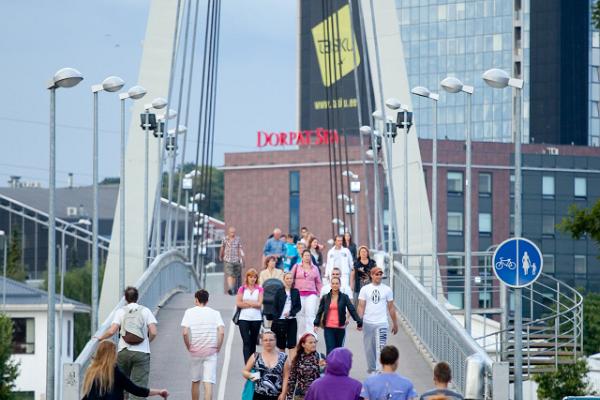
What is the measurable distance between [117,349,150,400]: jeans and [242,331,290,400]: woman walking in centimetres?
151

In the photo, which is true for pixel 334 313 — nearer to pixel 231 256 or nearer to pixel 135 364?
pixel 135 364

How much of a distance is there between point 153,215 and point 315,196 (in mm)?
75417

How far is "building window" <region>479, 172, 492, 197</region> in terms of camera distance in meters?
115

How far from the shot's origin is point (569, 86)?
429 ft

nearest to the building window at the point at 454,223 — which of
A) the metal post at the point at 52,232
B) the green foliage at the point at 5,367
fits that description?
the green foliage at the point at 5,367

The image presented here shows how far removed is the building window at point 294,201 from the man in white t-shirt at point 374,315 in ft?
306

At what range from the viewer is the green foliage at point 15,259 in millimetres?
113750

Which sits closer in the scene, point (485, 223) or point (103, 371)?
point (103, 371)

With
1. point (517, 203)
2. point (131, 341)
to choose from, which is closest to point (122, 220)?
point (517, 203)

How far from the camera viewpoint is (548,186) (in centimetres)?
11594

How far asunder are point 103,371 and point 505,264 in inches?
295

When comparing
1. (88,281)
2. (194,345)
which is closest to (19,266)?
(88,281)

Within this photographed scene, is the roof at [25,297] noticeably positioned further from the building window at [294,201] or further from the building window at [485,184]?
the building window at [485,184]

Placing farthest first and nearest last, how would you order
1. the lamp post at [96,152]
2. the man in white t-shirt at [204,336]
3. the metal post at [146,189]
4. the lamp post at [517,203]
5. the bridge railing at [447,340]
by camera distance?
the metal post at [146,189] → the lamp post at [96,152] → the lamp post at [517,203] → the man in white t-shirt at [204,336] → the bridge railing at [447,340]
